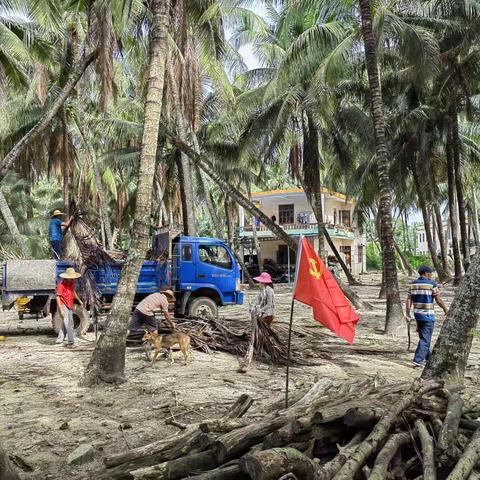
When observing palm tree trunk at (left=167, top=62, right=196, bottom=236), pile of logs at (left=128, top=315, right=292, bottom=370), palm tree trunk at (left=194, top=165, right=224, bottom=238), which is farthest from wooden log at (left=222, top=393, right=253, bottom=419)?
palm tree trunk at (left=194, top=165, right=224, bottom=238)

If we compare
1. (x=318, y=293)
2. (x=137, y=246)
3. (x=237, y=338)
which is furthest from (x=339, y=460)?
(x=237, y=338)

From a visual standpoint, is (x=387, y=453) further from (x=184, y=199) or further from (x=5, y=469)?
(x=184, y=199)

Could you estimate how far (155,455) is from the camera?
4242mm

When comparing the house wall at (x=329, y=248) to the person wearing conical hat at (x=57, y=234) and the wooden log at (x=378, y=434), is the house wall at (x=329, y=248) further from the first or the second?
the wooden log at (x=378, y=434)

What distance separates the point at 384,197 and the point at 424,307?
4.77 meters

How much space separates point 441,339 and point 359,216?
2891 cm

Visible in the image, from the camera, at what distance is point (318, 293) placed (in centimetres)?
562

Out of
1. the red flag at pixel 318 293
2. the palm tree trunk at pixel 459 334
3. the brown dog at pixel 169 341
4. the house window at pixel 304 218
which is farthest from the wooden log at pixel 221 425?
the house window at pixel 304 218

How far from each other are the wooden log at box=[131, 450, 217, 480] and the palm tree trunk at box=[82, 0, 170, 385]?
3933 mm

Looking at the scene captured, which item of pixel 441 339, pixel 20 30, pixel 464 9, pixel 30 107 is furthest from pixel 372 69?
pixel 30 107

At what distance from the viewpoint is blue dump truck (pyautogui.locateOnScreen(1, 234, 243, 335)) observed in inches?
479

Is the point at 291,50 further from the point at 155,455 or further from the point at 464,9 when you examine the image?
the point at 155,455

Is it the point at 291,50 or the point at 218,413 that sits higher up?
the point at 291,50

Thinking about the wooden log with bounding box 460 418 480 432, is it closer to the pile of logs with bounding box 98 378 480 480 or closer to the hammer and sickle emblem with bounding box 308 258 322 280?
the pile of logs with bounding box 98 378 480 480
